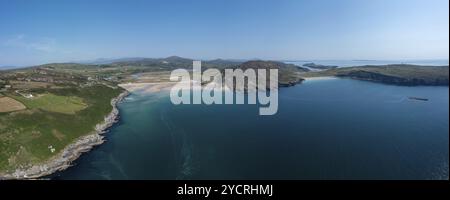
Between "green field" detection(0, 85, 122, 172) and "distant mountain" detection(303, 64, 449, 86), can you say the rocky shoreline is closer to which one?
"green field" detection(0, 85, 122, 172)

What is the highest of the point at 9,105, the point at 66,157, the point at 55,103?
the point at 9,105

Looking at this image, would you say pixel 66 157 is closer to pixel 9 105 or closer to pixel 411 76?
pixel 9 105

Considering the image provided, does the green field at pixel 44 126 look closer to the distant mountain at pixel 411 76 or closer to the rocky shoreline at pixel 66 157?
the rocky shoreline at pixel 66 157

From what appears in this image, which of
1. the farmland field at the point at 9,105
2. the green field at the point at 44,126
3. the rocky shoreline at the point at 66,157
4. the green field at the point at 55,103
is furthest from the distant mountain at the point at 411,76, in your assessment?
the farmland field at the point at 9,105

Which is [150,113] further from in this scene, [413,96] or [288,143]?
[413,96]

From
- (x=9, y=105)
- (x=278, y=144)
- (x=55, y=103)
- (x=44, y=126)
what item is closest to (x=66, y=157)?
(x=44, y=126)
